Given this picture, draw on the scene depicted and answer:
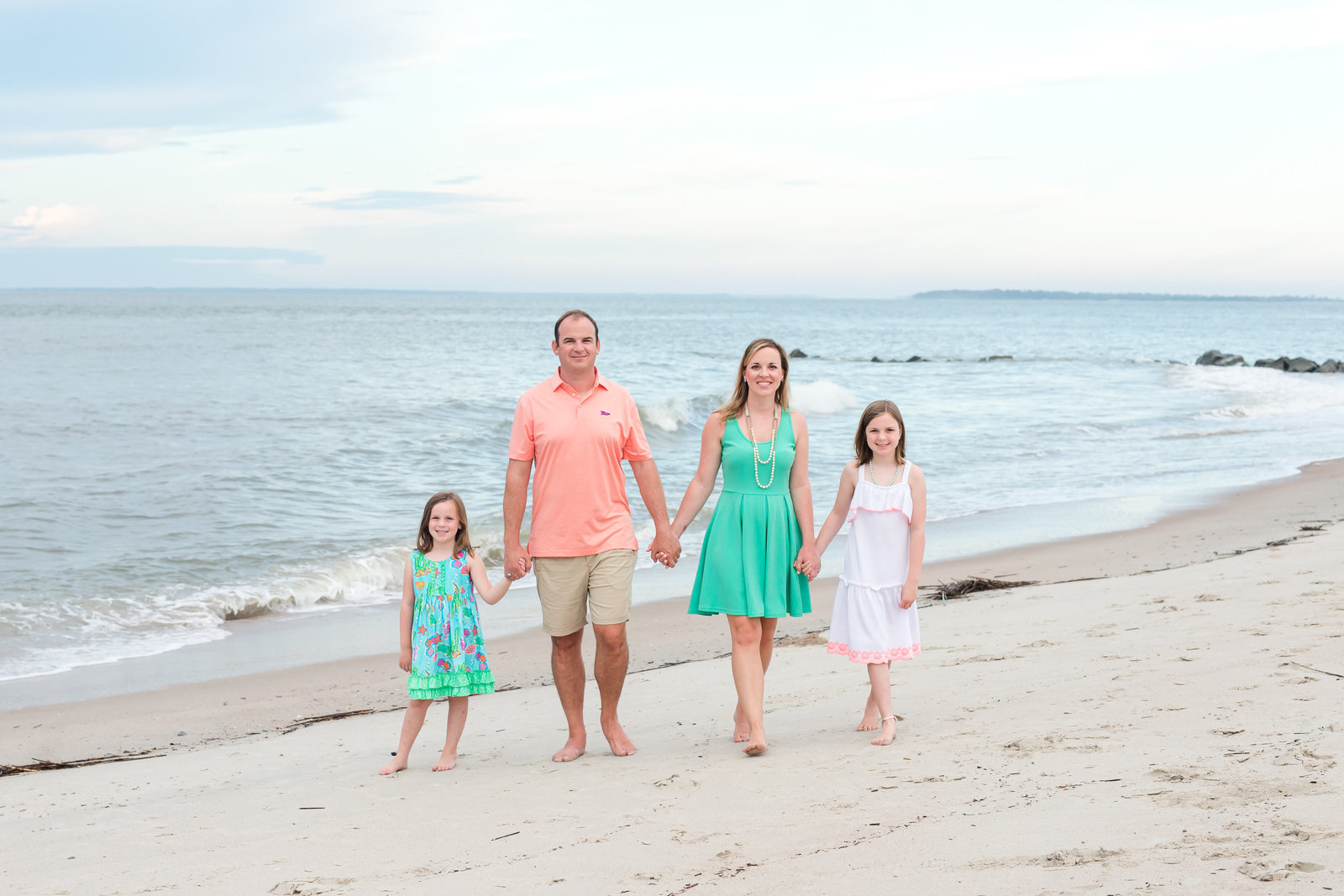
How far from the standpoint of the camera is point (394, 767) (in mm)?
4641

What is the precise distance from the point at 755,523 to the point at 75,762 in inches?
149

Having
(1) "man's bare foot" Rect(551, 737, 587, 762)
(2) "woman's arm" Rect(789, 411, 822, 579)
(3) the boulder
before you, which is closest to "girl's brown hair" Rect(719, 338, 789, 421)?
(2) "woman's arm" Rect(789, 411, 822, 579)

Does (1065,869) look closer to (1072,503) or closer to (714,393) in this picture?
(1072,503)

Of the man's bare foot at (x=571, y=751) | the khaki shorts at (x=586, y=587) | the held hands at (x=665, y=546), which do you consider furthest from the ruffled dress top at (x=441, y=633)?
the held hands at (x=665, y=546)

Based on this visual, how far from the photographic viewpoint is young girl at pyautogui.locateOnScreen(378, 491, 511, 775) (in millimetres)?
4605

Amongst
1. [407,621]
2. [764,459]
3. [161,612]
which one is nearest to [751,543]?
[764,459]

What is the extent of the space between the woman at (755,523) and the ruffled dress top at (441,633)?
1.03 metres

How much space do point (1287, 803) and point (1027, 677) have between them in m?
2.11


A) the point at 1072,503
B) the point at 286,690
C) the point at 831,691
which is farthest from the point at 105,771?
the point at 1072,503

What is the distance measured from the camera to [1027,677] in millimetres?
5246

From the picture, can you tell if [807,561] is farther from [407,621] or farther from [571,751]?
[407,621]

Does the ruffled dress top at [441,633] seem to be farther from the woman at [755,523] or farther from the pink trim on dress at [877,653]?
the pink trim on dress at [877,653]

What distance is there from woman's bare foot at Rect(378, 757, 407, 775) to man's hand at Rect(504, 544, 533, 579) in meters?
0.96

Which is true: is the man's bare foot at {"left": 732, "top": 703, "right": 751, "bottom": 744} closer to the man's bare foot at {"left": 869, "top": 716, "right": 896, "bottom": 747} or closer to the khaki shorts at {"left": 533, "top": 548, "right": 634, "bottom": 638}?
the man's bare foot at {"left": 869, "top": 716, "right": 896, "bottom": 747}
